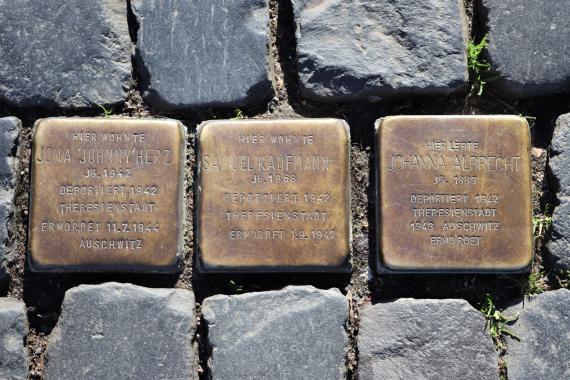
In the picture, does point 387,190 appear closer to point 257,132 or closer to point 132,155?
point 257,132

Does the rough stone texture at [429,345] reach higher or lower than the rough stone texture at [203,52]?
lower

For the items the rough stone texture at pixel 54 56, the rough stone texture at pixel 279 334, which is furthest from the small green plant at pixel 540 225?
the rough stone texture at pixel 54 56

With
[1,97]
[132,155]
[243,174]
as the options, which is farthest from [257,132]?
[1,97]

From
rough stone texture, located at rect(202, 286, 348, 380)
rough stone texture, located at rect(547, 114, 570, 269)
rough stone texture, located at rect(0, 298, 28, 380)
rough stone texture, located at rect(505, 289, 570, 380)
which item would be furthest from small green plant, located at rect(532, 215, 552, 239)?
rough stone texture, located at rect(0, 298, 28, 380)

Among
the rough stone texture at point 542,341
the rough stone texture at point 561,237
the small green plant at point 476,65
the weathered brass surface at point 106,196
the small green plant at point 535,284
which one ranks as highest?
the small green plant at point 476,65

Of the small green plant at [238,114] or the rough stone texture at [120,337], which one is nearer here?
the rough stone texture at [120,337]

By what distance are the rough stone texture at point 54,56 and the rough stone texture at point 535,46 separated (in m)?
0.95

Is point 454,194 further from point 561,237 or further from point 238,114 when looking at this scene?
point 238,114

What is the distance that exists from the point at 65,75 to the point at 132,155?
0.88ft

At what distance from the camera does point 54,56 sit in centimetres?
167

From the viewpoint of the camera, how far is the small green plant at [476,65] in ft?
5.53

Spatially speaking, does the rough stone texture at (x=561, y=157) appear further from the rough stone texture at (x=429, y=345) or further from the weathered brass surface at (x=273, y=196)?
the weathered brass surface at (x=273, y=196)

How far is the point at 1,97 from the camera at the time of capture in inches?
66.1

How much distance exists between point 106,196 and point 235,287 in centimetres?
37
